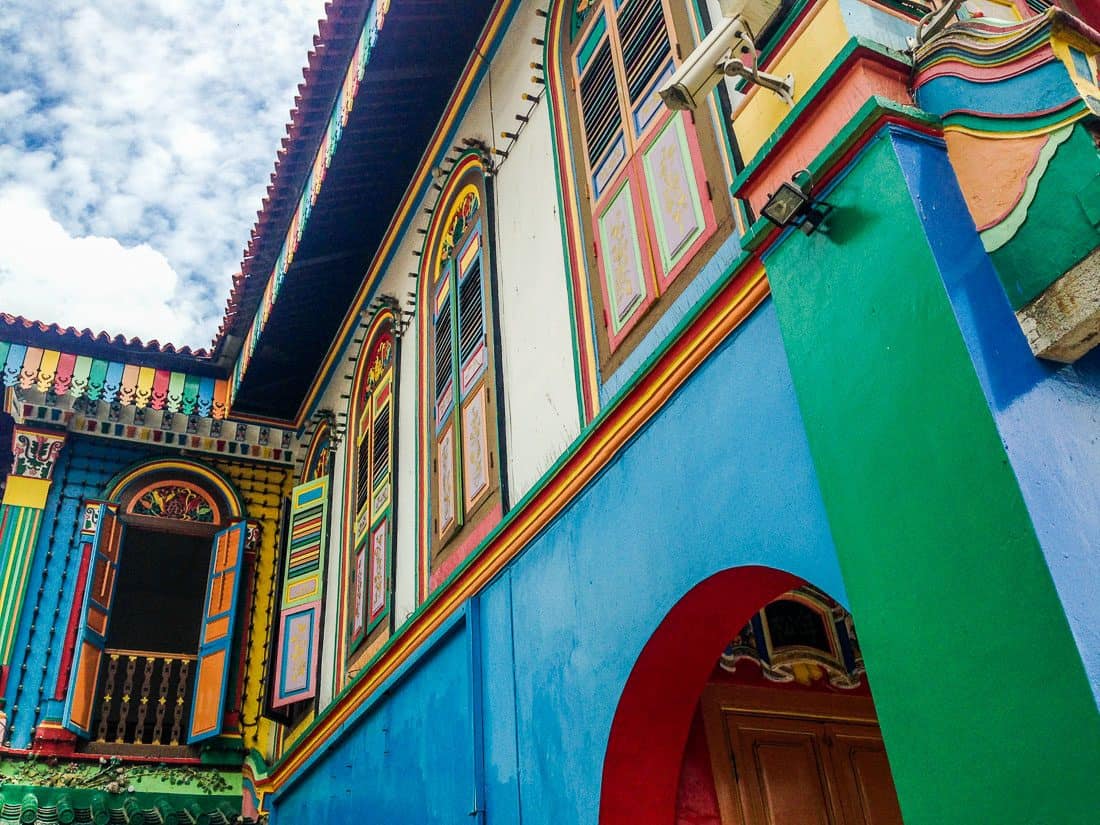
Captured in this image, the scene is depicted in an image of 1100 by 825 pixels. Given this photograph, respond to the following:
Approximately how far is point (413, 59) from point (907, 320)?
5739 millimetres

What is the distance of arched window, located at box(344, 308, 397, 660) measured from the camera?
7957 mm

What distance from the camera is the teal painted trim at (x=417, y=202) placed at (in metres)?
7.30

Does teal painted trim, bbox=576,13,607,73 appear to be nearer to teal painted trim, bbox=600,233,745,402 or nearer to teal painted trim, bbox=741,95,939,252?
teal painted trim, bbox=600,233,745,402

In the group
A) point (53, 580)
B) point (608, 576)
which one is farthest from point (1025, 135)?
point (53, 580)

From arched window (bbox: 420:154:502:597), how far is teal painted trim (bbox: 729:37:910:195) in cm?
287

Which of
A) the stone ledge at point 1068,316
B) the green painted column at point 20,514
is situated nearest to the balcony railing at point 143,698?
the green painted column at point 20,514

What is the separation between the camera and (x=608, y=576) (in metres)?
4.54

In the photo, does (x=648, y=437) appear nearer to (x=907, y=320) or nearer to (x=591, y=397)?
(x=591, y=397)

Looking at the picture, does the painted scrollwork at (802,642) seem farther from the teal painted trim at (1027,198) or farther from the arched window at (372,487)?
the arched window at (372,487)

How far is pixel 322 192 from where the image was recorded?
8648 millimetres

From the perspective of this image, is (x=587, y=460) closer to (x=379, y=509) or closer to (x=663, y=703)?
(x=663, y=703)

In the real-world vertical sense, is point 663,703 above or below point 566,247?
below

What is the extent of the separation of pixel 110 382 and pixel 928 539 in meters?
9.94

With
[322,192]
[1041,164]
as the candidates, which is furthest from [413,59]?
[1041,164]
